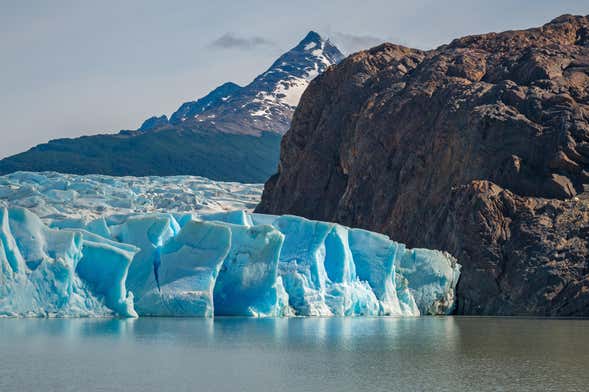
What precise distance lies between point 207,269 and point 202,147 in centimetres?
11055

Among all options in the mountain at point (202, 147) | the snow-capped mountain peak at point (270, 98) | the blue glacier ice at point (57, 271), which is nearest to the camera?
the blue glacier ice at point (57, 271)

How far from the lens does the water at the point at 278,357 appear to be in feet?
77.6

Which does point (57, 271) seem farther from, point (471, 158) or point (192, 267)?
point (471, 158)

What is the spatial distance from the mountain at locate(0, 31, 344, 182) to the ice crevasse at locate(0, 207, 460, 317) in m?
88.5

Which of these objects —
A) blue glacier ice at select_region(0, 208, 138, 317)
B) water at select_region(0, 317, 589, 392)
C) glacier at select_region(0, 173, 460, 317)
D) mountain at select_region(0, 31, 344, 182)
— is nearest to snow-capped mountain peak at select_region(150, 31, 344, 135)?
mountain at select_region(0, 31, 344, 182)

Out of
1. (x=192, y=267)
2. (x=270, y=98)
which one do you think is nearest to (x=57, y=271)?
(x=192, y=267)

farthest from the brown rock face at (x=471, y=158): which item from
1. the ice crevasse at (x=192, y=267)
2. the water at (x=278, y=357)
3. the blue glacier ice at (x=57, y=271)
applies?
the blue glacier ice at (x=57, y=271)

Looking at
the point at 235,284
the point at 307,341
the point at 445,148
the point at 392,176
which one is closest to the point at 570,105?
the point at 445,148

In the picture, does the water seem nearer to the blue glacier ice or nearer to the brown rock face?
the blue glacier ice

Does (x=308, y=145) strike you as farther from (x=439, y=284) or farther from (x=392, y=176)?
(x=439, y=284)

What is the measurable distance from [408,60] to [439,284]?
40.0 m

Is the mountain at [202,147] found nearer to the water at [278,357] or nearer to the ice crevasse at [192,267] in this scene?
the ice crevasse at [192,267]

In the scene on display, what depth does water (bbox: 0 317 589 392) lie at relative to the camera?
23656 mm

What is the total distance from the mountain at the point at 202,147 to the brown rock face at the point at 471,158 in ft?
155
